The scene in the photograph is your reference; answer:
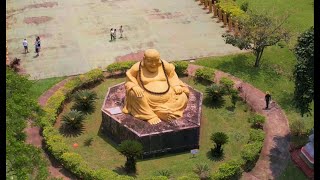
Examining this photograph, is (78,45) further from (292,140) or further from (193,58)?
(292,140)

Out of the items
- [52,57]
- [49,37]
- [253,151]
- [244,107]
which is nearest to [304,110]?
[253,151]

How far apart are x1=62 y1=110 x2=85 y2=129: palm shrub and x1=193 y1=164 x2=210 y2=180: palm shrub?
Answer: 7116 mm

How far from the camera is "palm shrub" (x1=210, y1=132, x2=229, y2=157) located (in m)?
25.3

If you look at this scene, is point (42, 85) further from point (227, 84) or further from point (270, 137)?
point (270, 137)

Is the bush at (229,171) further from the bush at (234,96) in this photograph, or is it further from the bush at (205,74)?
the bush at (205,74)

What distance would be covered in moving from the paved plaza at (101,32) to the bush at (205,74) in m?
3.76

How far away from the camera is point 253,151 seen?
83.0ft

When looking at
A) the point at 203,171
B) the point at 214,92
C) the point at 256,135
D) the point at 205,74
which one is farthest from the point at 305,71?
the point at 205,74

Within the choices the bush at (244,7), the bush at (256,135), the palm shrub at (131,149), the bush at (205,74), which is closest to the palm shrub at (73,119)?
the palm shrub at (131,149)

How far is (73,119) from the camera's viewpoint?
2755cm

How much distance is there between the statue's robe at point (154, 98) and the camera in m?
26.3

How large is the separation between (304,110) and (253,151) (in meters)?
3.10

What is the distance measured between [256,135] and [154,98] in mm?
5446

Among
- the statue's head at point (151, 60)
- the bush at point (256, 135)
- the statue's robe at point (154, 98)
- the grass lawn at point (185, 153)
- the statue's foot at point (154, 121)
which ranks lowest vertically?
the grass lawn at point (185, 153)
